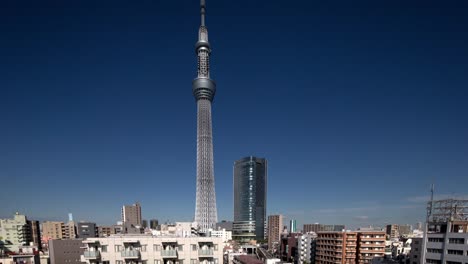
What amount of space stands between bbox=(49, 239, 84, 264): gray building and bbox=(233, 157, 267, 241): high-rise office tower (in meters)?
115

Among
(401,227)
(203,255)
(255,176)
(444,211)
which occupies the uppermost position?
(203,255)

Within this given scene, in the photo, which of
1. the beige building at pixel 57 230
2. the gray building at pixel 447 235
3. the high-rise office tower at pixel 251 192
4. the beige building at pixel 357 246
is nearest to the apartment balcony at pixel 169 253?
the gray building at pixel 447 235

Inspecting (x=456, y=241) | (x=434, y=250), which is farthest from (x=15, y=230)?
(x=456, y=241)

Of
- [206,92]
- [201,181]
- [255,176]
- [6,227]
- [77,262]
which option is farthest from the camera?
[255,176]

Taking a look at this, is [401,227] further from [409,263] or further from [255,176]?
[409,263]

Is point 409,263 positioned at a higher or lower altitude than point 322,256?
higher

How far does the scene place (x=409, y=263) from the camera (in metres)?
41.2

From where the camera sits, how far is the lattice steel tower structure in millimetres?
84750

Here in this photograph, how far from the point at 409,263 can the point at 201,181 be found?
201 feet

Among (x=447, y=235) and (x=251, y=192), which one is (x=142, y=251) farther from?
(x=251, y=192)

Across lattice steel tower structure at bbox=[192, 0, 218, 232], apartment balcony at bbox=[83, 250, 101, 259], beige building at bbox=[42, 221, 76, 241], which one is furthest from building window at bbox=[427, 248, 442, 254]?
beige building at bbox=[42, 221, 76, 241]

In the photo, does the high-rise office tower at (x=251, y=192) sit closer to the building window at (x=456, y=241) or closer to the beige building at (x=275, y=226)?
the beige building at (x=275, y=226)

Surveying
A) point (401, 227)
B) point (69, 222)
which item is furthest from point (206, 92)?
point (401, 227)

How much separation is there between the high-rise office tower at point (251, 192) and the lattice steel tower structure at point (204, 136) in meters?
68.6
